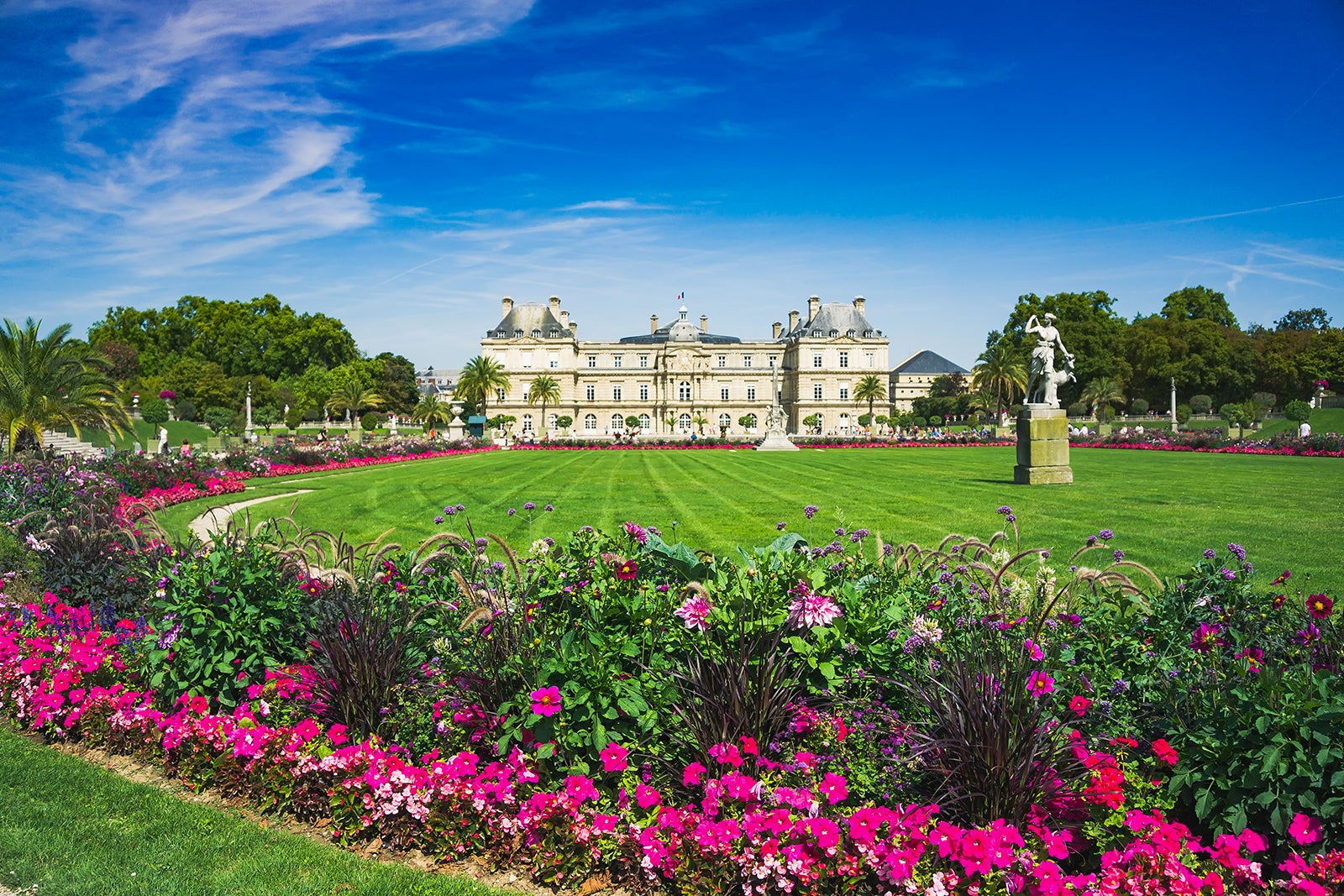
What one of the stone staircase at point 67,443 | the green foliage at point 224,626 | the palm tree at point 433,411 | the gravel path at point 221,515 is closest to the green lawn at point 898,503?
the gravel path at point 221,515

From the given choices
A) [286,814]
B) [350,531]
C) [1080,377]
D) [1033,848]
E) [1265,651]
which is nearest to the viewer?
[1033,848]

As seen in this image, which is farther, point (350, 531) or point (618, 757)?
point (350, 531)

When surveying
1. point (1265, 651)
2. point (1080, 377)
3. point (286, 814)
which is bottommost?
point (286, 814)

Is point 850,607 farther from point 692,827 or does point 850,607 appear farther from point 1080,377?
point 1080,377

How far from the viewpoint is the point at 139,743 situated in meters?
4.52

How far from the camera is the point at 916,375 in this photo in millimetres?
128875

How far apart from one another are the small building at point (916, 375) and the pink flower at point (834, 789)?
121538 mm

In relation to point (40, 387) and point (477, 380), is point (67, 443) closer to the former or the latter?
point (40, 387)

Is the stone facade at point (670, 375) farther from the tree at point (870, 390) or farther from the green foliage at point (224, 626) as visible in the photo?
the green foliage at point (224, 626)

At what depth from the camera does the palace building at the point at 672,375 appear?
8800 cm

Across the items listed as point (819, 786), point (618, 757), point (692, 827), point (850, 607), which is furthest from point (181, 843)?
point (850, 607)

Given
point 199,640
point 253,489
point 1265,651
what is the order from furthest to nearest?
point 253,489 < point 199,640 < point 1265,651

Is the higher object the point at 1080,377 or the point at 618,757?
the point at 1080,377

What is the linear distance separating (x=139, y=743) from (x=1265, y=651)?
5.79m
